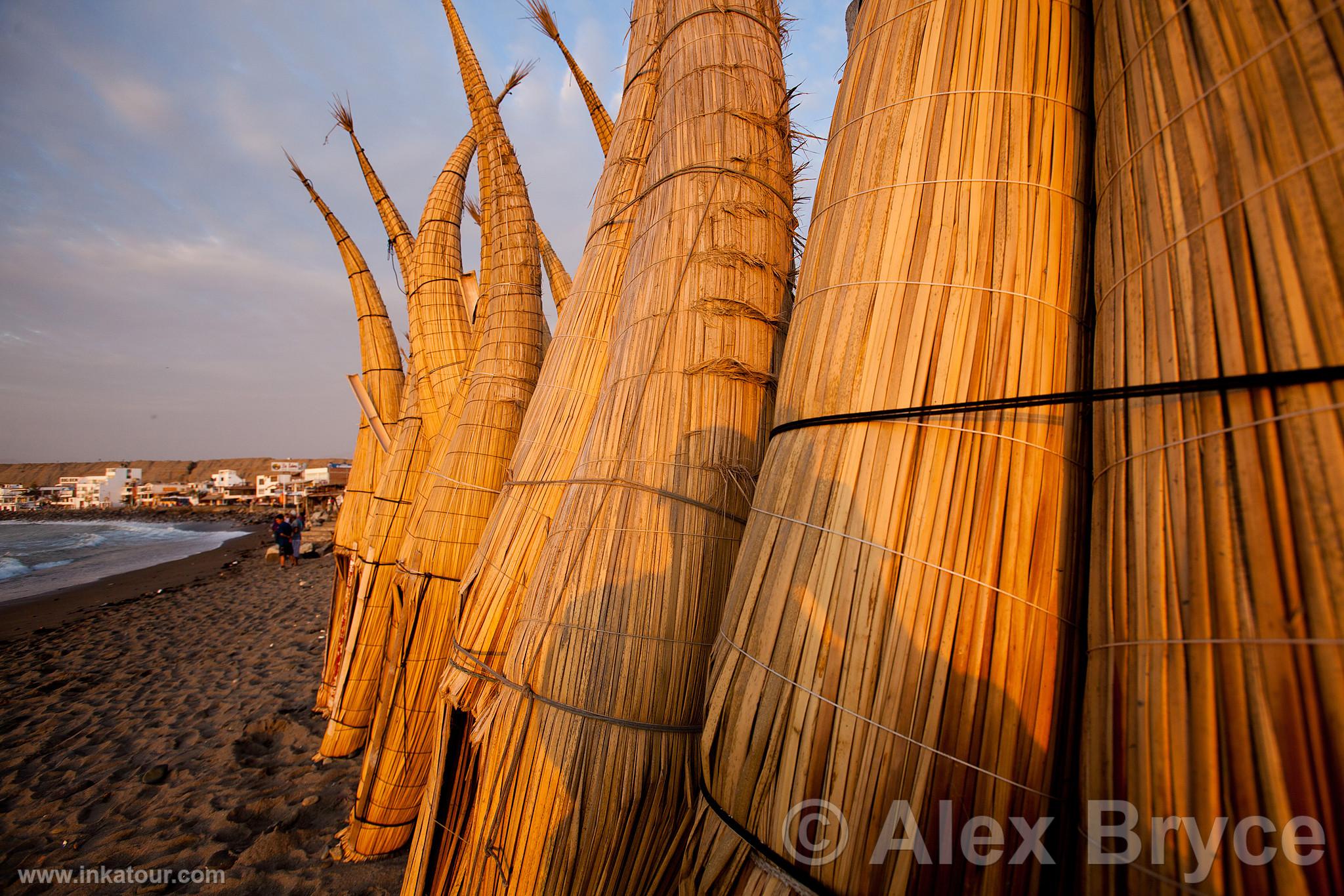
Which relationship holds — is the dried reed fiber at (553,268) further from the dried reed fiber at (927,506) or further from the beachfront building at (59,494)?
the beachfront building at (59,494)

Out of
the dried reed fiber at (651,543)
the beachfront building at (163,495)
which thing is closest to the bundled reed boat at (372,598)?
the dried reed fiber at (651,543)

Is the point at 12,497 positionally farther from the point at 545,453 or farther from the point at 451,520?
the point at 545,453

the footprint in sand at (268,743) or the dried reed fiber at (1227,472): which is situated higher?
the dried reed fiber at (1227,472)

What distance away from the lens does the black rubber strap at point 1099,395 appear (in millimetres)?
583

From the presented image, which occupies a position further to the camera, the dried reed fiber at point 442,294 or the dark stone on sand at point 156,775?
the dried reed fiber at point 442,294

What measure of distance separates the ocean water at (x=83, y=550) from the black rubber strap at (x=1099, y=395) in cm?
1786

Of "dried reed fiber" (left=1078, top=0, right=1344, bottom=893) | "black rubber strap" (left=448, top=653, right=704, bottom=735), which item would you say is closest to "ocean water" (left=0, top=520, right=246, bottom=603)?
"black rubber strap" (left=448, top=653, right=704, bottom=735)

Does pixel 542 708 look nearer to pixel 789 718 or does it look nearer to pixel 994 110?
pixel 789 718

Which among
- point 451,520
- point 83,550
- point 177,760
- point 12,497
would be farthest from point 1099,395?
point 12,497

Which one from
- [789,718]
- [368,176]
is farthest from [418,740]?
[368,176]

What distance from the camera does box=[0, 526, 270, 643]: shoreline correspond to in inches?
362

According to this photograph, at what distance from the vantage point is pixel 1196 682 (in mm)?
617

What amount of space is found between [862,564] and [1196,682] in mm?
406

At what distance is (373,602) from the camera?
12.0ft
